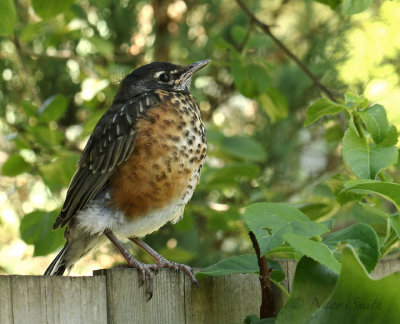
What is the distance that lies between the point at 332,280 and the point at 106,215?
1270mm

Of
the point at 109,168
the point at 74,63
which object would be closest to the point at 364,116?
the point at 109,168

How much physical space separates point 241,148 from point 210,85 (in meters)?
1.09

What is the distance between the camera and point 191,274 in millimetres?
1920

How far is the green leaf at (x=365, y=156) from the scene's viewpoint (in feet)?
5.91

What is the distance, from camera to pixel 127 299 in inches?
71.0

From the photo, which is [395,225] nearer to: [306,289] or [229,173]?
[306,289]

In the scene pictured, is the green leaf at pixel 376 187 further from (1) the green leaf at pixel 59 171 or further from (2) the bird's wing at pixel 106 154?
(1) the green leaf at pixel 59 171

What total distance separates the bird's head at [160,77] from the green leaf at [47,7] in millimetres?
751

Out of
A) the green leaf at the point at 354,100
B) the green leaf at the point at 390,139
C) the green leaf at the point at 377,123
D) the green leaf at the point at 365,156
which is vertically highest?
the green leaf at the point at 354,100

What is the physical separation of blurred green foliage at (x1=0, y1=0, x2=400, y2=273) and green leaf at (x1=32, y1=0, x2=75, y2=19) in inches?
36.6

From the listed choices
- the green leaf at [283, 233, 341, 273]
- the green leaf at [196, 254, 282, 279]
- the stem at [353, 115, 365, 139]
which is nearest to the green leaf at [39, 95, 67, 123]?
the green leaf at [196, 254, 282, 279]

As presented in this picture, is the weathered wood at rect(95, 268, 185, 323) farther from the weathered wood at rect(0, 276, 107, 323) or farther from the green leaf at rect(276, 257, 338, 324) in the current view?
the green leaf at rect(276, 257, 338, 324)

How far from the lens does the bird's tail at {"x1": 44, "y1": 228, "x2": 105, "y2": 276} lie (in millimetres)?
2701

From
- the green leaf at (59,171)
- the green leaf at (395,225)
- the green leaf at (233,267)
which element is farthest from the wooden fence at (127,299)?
the green leaf at (59,171)
